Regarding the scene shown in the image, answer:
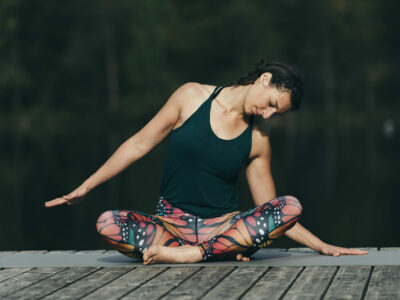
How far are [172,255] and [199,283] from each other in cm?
46

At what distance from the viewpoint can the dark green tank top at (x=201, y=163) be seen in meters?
4.43

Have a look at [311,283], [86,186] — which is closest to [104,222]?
[86,186]

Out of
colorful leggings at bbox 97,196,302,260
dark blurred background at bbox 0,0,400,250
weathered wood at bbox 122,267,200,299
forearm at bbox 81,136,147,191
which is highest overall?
dark blurred background at bbox 0,0,400,250

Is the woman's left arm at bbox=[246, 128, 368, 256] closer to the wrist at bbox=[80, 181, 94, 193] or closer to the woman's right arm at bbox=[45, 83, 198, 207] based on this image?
the woman's right arm at bbox=[45, 83, 198, 207]

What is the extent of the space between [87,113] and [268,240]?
40.9 meters

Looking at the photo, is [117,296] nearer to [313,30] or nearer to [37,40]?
[37,40]

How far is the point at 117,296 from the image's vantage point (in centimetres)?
362

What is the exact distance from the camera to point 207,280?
3.94m

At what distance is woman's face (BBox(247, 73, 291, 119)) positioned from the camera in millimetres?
4254

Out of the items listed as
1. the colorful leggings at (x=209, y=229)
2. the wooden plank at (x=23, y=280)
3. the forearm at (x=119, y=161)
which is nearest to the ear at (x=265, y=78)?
the colorful leggings at (x=209, y=229)

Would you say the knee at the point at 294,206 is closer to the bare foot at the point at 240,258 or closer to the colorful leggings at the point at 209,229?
the colorful leggings at the point at 209,229

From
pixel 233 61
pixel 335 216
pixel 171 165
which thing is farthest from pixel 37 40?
pixel 171 165

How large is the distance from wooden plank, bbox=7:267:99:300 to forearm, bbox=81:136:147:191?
441 mm

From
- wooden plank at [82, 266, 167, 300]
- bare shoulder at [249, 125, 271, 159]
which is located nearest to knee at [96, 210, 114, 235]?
wooden plank at [82, 266, 167, 300]
